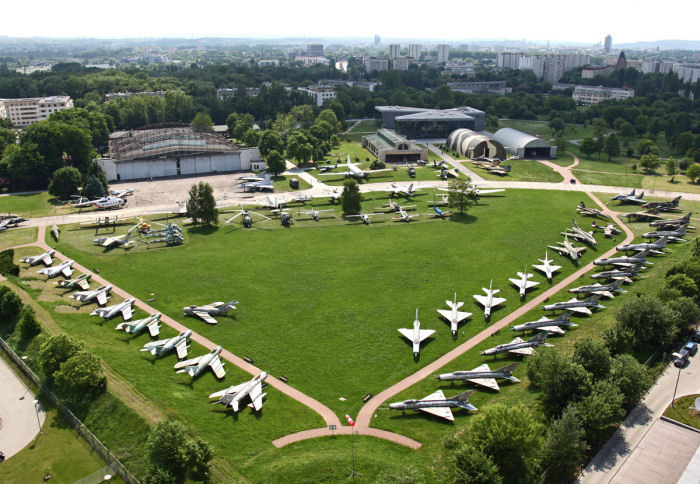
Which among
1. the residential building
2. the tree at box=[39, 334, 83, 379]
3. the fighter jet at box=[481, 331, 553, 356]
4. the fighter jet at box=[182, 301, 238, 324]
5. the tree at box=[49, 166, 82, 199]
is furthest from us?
the residential building

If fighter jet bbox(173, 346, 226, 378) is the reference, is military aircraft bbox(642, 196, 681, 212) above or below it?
above

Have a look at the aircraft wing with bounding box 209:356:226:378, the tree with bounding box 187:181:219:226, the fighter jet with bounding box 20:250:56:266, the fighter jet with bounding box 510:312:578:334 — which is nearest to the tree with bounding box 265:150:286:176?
the tree with bounding box 187:181:219:226

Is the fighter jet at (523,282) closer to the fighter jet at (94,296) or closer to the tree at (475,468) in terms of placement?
the tree at (475,468)

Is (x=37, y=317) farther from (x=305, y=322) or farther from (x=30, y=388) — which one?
(x=305, y=322)

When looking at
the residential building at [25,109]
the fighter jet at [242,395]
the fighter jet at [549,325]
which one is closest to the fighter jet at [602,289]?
the fighter jet at [549,325]

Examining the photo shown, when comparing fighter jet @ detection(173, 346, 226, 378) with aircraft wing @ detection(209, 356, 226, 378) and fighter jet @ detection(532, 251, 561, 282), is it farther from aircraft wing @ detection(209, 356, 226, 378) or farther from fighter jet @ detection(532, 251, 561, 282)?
fighter jet @ detection(532, 251, 561, 282)

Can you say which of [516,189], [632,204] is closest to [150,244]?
[516,189]

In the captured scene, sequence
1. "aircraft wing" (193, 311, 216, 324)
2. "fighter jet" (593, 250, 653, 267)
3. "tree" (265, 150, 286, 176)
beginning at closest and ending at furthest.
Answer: "aircraft wing" (193, 311, 216, 324) → "fighter jet" (593, 250, 653, 267) → "tree" (265, 150, 286, 176)

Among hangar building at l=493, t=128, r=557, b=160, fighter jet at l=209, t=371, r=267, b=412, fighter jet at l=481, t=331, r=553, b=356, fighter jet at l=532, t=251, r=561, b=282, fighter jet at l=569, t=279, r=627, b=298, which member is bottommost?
fighter jet at l=209, t=371, r=267, b=412
